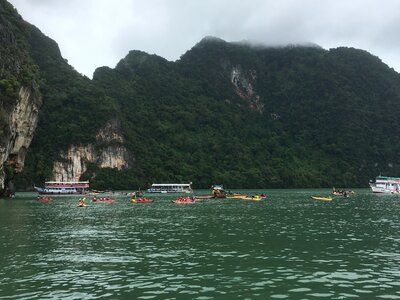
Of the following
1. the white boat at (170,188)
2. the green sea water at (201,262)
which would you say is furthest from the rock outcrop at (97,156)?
the green sea water at (201,262)

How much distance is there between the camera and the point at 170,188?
121500 millimetres

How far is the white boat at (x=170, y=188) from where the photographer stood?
388 feet

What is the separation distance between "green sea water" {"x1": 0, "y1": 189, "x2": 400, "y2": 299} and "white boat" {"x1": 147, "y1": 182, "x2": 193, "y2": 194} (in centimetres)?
8207

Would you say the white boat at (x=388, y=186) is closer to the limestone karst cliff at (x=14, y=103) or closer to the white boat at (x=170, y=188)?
the white boat at (x=170, y=188)

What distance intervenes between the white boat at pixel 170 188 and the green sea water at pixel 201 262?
82073mm

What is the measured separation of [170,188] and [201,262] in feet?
331

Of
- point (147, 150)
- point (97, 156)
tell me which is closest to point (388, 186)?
point (97, 156)

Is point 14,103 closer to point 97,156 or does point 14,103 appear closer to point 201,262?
point 97,156

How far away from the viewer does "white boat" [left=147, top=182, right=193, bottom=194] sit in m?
118

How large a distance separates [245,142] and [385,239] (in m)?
169

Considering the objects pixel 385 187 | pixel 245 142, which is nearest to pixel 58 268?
pixel 385 187

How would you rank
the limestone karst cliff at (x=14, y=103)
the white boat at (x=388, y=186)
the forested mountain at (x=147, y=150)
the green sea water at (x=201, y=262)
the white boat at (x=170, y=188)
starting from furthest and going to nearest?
1. the forested mountain at (x=147, y=150)
2. the white boat at (x=170, y=188)
3. the white boat at (x=388, y=186)
4. the limestone karst cliff at (x=14, y=103)
5. the green sea water at (x=201, y=262)

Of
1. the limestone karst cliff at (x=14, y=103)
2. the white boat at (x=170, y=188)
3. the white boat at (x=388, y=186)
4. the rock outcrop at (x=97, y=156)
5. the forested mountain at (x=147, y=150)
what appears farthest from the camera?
the forested mountain at (x=147, y=150)

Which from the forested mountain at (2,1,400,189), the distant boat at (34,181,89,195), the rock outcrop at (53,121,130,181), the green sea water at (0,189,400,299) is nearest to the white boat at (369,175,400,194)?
the forested mountain at (2,1,400,189)
